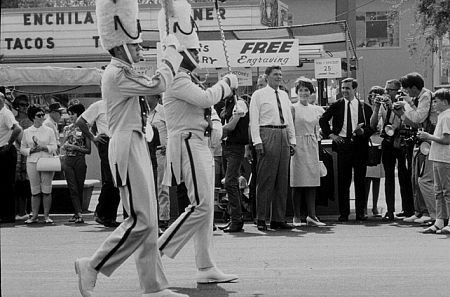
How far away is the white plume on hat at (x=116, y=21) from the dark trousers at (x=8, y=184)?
784cm

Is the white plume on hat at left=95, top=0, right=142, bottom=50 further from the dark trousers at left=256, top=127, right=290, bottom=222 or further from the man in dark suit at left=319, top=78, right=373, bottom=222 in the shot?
the man in dark suit at left=319, top=78, right=373, bottom=222

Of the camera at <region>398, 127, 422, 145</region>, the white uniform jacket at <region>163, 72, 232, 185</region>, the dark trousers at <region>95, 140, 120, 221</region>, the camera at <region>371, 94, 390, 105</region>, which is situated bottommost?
the dark trousers at <region>95, 140, 120, 221</region>

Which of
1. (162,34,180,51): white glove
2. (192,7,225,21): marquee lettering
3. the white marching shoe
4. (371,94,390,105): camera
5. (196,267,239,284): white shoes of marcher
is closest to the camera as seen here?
(162,34,180,51): white glove

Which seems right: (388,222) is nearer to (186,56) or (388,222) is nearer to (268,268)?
(268,268)

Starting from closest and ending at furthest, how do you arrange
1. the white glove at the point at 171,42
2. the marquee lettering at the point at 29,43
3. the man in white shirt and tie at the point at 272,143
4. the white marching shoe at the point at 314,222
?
the white glove at the point at 171,42 < the man in white shirt and tie at the point at 272,143 < the white marching shoe at the point at 314,222 < the marquee lettering at the point at 29,43

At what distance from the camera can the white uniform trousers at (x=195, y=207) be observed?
27.7ft

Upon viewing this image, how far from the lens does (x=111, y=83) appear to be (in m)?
7.54

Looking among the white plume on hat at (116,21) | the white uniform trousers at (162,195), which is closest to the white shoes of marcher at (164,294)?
the white plume on hat at (116,21)

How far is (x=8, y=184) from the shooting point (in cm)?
1520

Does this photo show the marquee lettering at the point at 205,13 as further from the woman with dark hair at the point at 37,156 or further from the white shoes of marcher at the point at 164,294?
the white shoes of marcher at the point at 164,294

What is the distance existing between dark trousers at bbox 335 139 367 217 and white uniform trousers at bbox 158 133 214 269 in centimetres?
583

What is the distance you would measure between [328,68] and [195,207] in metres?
11.8

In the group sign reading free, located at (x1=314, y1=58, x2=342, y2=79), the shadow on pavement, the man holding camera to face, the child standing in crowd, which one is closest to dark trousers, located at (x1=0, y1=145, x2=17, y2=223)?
the man holding camera to face

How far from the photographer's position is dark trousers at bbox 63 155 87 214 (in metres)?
15.0
